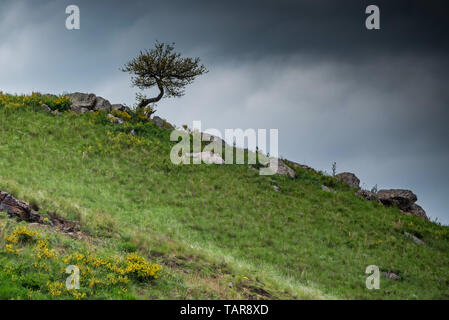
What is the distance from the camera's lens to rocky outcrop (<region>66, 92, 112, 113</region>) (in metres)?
37.5

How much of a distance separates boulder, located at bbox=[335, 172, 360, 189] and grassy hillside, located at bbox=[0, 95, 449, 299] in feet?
7.46

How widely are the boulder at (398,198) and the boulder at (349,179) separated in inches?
99.8

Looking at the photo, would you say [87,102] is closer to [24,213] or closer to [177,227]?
[177,227]

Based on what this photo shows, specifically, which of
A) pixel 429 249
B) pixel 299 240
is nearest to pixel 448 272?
pixel 429 249

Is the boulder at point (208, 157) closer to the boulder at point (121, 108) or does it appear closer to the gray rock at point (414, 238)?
the boulder at point (121, 108)

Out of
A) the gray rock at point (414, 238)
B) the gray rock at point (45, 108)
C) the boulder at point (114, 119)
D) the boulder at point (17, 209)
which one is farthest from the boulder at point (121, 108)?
the gray rock at point (414, 238)

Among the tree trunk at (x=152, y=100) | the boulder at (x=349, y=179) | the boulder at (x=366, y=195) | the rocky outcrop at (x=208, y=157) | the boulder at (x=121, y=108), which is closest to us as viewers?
the boulder at (x=366, y=195)

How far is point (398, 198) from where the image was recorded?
109ft

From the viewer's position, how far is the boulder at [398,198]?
3300 cm

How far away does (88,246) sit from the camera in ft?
45.5

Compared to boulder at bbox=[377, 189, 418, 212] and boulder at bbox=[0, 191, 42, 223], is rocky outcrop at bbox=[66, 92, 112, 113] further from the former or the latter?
boulder at bbox=[377, 189, 418, 212]

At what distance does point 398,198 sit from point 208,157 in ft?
56.9

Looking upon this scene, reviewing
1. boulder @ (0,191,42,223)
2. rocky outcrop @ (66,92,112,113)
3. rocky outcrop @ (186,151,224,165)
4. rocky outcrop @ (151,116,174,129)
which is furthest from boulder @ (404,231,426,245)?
rocky outcrop @ (66,92,112,113)
